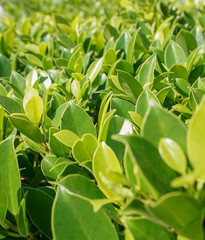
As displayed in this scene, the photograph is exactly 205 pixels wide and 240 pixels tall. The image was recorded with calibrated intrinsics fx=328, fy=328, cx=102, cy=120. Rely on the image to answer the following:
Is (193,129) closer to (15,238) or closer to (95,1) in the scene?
(15,238)

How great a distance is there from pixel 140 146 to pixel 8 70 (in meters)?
1.55

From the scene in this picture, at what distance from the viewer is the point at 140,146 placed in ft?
2.46

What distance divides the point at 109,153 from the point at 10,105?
64 centimetres

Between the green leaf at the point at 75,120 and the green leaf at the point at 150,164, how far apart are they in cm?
46

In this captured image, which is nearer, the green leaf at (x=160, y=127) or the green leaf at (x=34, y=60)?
the green leaf at (x=160, y=127)

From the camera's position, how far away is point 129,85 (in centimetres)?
142

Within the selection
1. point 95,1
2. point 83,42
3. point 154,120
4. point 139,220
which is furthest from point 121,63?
point 95,1

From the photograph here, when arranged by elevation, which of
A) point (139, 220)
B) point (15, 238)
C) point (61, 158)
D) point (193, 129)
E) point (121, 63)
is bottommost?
point (15, 238)

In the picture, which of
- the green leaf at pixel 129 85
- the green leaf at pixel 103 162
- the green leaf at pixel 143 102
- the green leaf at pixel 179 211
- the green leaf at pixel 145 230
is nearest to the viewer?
the green leaf at pixel 179 211

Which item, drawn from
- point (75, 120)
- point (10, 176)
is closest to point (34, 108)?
point (75, 120)

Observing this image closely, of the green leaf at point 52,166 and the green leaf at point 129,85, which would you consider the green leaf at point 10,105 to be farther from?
the green leaf at point 129,85

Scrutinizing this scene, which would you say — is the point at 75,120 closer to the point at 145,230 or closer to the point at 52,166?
the point at 52,166

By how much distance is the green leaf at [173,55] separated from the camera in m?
1.66

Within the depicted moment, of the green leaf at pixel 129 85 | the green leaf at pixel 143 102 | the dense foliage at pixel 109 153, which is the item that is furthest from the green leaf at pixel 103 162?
the green leaf at pixel 129 85
